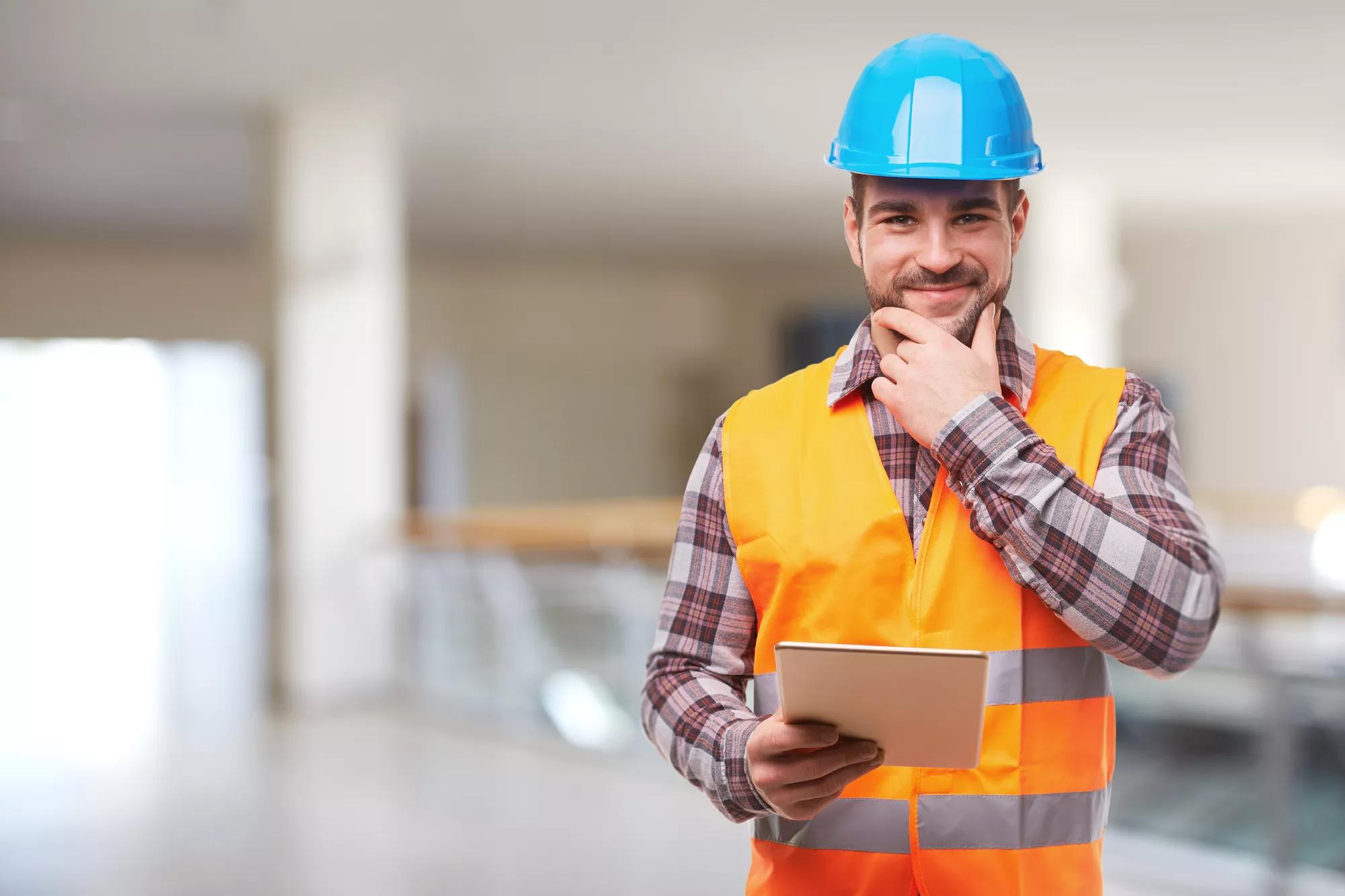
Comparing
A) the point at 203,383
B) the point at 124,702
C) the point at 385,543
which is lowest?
the point at 124,702

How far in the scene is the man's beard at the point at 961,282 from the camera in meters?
1.37

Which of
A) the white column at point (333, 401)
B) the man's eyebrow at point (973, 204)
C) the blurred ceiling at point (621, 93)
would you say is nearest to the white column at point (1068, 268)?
the blurred ceiling at point (621, 93)

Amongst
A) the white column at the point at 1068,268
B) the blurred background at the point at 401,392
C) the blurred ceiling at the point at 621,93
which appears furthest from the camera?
the white column at the point at 1068,268

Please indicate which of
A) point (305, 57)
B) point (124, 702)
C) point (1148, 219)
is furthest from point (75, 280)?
point (1148, 219)

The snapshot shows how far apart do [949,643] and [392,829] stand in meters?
4.10

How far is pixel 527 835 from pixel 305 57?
4.09 m

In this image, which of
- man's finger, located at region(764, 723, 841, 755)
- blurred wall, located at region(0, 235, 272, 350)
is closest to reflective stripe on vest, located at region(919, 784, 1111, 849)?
man's finger, located at region(764, 723, 841, 755)

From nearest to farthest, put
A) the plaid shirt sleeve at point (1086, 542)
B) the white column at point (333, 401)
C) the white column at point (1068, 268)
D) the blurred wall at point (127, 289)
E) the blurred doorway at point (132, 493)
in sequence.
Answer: the plaid shirt sleeve at point (1086, 542) < the white column at point (333, 401) < the white column at point (1068, 268) < the blurred doorway at point (132, 493) < the blurred wall at point (127, 289)

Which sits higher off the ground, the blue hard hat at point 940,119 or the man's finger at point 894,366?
the blue hard hat at point 940,119

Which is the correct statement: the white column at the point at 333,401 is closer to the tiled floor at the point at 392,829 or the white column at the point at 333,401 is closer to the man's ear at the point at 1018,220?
the tiled floor at the point at 392,829

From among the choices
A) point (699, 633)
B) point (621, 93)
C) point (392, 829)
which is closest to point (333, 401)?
point (621, 93)

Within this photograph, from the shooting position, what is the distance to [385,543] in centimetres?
790

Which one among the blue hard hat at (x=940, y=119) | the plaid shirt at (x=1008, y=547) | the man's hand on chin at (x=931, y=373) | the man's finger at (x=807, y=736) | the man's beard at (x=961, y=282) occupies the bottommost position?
the man's finger at (x=807, y=736)

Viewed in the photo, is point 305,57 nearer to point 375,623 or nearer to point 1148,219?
point 375,623
